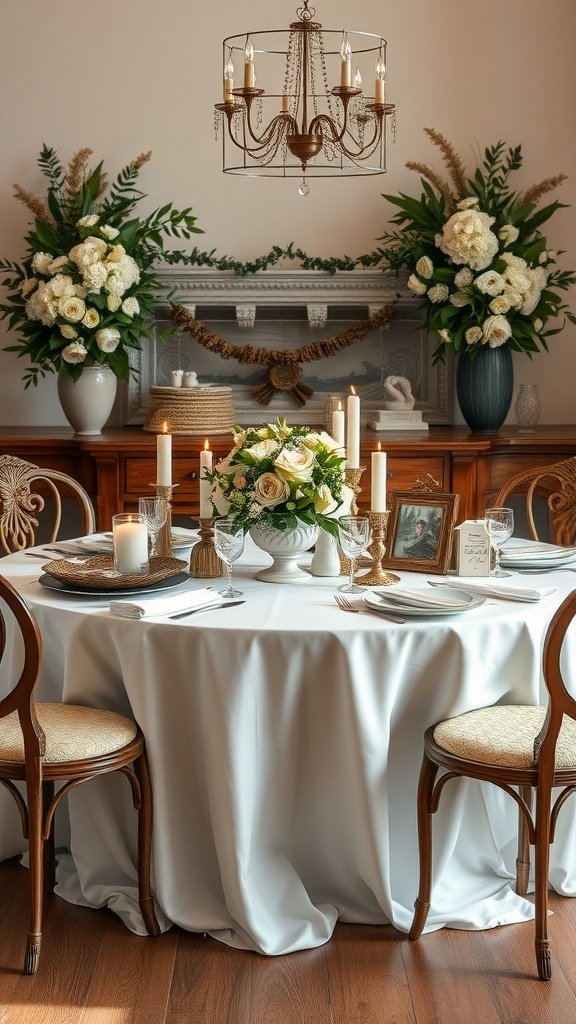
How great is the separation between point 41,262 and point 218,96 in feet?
3.52

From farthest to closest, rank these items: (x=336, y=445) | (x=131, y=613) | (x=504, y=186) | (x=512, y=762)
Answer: (x=504, y=186) → (x=336, y=445) → (x=131, y=613) → (x=512, y=762)

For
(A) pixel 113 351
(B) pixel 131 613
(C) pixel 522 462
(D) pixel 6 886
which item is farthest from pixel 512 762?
(A) pixel 113 351

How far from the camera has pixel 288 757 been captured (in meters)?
2.43

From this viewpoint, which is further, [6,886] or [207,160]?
[207,160]

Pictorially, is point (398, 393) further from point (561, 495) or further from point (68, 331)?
point (68, 331)

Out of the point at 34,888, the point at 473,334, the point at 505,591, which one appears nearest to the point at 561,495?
the point at 473,334

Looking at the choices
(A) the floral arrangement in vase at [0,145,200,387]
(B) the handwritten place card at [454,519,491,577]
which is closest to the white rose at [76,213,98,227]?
(A) the floral arrangement in vase at [0,145,200,387]

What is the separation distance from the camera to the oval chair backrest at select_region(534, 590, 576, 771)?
217 cm

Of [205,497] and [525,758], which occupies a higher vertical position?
[205,497]

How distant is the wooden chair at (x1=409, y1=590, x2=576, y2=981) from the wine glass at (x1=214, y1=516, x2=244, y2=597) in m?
0.59

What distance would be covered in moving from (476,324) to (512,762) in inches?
95.7

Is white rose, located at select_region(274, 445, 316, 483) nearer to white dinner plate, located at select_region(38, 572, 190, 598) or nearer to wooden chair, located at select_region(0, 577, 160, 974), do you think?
white dinner plate, located at select_region(38, 572, 190, 598)

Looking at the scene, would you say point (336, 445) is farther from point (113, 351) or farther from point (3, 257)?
point (3, 257)

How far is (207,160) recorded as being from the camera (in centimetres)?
466
